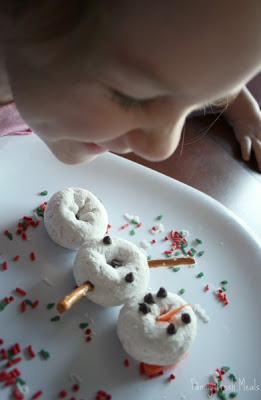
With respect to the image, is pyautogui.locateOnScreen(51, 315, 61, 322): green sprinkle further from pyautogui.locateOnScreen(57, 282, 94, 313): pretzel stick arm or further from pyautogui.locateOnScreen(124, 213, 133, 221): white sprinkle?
pyautogui.locateOnScreen(124, 213, 133, 221): white sprinkle

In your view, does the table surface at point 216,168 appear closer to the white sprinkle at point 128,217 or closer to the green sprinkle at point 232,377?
the white sprinkle at point 128,217

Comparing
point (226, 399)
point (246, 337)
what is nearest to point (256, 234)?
point (246, 337)

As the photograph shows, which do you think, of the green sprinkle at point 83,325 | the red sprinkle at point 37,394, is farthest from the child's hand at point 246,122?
the red sprinkle at point 37,394

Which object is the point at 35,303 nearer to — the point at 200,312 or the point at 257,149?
the point at 200,312

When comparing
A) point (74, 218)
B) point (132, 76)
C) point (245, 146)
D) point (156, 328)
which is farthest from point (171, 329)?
point (245, 146)

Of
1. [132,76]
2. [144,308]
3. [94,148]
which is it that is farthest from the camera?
[144,308]

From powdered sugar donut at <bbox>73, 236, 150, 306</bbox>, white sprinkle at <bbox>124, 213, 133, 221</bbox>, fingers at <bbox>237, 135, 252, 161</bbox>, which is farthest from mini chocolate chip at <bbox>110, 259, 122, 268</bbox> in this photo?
fingers at <bbox>237, 135, 252, 161</bbox>
